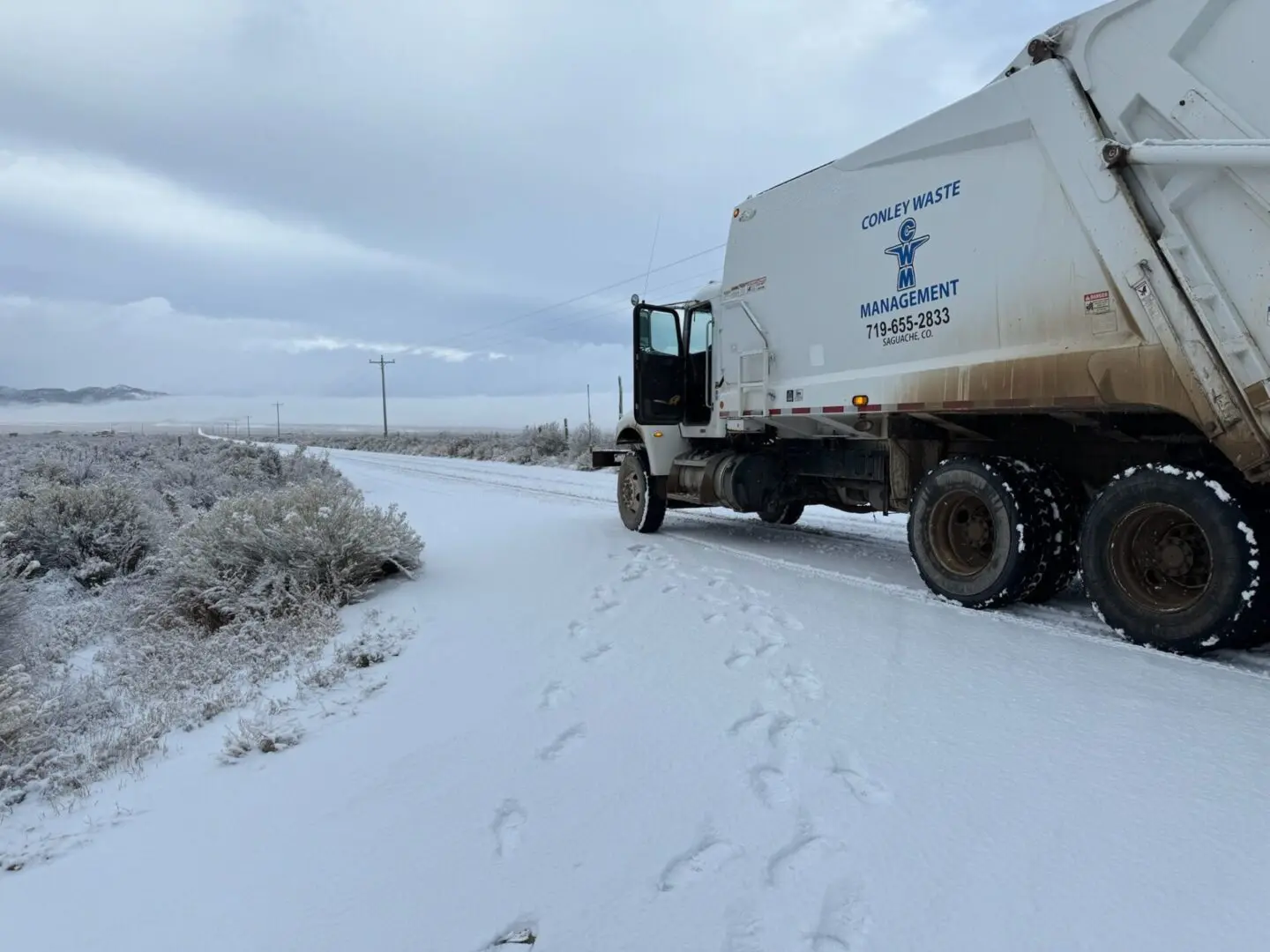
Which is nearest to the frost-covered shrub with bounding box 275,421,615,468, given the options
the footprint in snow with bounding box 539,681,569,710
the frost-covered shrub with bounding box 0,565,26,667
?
the frost-covered shrub with bounding box 0,565,26,667

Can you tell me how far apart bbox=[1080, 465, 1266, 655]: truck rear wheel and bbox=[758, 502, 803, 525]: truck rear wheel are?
3.89m

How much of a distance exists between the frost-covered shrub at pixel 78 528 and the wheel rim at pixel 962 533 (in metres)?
8.61

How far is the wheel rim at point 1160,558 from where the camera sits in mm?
4219

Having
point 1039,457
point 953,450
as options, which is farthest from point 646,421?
point 1039,457

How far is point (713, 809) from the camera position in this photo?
2.61m

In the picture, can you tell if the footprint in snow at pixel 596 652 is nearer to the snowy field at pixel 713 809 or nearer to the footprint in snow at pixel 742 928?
the snowy field at pixel 713 809

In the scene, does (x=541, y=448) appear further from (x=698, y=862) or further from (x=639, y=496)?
(x=698, y=862)

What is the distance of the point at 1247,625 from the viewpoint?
12.8 ft

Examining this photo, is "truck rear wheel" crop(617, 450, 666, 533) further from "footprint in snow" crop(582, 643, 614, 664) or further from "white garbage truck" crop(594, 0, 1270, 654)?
"footprint in snow" crop(582, 643, 614, 664)

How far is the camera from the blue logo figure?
562 cm

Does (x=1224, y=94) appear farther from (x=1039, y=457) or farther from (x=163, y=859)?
(x=163, y=859)

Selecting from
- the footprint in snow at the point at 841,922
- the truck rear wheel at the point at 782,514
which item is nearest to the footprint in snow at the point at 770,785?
the footprint in snow at the point at 841,922

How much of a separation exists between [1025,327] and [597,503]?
8.43m

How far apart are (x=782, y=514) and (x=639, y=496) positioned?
1779mm
